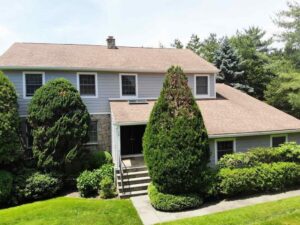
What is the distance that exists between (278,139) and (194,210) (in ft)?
24.5

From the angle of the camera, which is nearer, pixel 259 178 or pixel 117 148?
pixel 259 178

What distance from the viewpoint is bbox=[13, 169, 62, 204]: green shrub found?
40.1 ft

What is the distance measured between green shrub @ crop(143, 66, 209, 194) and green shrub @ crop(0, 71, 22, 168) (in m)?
6.43

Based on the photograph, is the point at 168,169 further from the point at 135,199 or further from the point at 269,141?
the point at 269,141

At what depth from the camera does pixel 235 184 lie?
11.1 m

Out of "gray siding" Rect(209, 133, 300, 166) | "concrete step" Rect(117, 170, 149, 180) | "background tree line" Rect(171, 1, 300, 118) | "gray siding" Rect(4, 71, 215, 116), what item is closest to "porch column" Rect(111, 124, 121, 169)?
"concrete step" Rect(117, 170, 149, 180)

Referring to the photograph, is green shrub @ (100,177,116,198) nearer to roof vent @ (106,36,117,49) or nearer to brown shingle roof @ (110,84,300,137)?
brown shingle roof @ (110,84,300,137)

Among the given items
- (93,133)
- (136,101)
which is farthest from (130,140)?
(136,101)

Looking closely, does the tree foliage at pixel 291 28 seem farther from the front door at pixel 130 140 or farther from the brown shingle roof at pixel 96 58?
the front door at pixel 130 140

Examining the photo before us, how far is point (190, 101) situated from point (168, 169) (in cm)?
285

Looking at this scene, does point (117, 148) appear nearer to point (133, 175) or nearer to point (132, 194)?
point (133, 175)

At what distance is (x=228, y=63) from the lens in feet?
88.6

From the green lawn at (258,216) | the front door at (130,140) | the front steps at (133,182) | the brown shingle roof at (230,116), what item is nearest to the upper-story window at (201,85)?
the brown shingle roof at (230,116)

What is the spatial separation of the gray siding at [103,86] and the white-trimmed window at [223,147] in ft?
15.2
